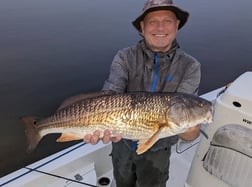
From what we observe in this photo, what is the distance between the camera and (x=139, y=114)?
80.5 inches

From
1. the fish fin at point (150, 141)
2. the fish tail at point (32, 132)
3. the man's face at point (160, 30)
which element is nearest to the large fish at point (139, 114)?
the fish fin at point (150, 141)

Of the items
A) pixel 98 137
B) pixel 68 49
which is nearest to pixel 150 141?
pixel 98 137

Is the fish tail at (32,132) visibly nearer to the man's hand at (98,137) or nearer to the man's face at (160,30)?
the man's hand at (98,137)

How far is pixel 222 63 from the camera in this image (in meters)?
10.4

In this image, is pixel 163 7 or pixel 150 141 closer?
pixel 150 141

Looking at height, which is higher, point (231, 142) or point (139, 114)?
point (139, 114)

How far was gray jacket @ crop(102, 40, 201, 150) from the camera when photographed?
7.73ft

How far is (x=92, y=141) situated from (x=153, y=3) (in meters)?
1.09

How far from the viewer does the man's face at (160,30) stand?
91.0 inches

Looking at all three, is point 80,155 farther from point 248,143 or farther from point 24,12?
point 24,12

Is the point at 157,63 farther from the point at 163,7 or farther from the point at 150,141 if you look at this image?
the point at 150,141

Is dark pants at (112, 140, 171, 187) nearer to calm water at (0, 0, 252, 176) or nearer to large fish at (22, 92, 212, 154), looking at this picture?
large fish at (22, 92, 212, 154)

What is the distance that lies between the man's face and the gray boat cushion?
78 centimetres

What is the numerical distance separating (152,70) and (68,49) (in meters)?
7.82
